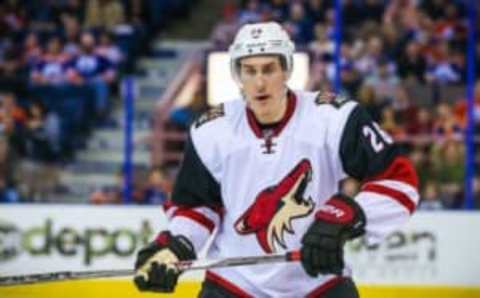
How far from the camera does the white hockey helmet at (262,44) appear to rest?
13.4 feet

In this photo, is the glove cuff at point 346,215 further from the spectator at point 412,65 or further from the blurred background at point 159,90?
the spectator at point 412,65

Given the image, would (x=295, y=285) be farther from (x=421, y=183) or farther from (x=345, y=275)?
(x=421, y=183)

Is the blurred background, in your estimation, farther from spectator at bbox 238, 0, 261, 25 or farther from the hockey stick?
the hockey stick

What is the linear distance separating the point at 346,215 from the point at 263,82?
0.42 metres

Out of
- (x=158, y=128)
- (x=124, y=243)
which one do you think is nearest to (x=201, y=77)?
(x=158, y=128)

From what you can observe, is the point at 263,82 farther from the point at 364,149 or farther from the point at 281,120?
the point at 364,149

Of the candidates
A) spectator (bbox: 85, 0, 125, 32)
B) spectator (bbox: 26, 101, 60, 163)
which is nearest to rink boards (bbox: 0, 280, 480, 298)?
spectator (bbox: 26, 101, 60, 163)

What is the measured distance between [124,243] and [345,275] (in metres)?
3.86

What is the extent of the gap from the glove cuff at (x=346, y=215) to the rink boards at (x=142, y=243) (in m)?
3.75

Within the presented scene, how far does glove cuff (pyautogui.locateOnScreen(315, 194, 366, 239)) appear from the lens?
393 centimetres

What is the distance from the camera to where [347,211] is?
3.96m

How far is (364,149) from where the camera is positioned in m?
4.03

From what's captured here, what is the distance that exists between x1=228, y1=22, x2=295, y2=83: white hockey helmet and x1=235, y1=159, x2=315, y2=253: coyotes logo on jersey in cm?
29

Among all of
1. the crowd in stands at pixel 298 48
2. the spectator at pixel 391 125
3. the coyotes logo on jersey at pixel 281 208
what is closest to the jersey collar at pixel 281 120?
the coyotes logo on jersey at pixel 281 208
